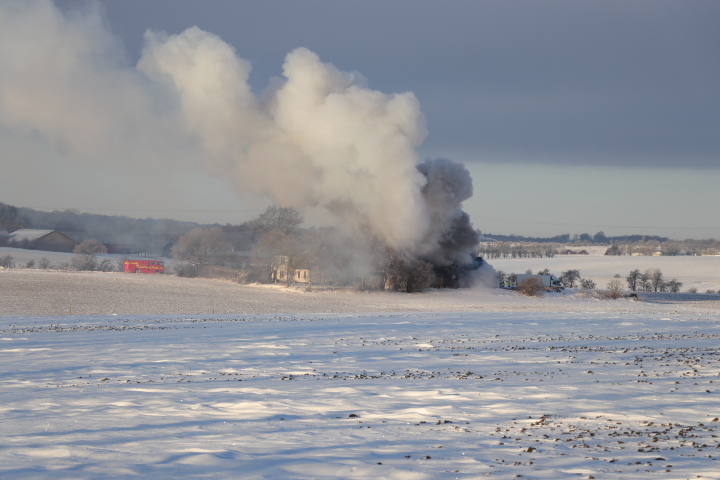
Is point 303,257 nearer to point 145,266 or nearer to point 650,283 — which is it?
point 145,266

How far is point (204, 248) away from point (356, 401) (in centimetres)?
8118

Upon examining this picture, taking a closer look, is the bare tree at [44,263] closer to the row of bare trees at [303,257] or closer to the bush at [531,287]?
the row of bare trees at [303,257]

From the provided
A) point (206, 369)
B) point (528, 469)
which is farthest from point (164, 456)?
point (206, 369)

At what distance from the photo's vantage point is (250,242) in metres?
103

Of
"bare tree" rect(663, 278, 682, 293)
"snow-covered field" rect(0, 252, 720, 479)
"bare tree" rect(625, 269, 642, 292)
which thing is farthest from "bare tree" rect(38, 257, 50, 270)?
"bare tree" rect(663, 278, 682, 293)

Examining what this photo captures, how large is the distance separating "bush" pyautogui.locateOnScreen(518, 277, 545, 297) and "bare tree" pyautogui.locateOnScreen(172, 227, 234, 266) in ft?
134

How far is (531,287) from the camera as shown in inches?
2660

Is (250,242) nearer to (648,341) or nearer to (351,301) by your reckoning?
(351,301)

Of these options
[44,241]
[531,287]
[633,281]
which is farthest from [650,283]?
[44,241]

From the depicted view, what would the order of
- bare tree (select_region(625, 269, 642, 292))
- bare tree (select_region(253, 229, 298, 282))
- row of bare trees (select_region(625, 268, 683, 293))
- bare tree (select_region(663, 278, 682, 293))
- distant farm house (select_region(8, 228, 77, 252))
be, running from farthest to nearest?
distant farm house (select_region(8, 228, 77, 252)), bare tree (select_region(625, 269, 642, 292)), row of bare trees (select_region(625, 268, 683, 293)), bare tree (select_region(663, 278, 682, 293)), bare tree (select_region(253, 229, 298, 282))

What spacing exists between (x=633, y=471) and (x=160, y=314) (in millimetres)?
35235

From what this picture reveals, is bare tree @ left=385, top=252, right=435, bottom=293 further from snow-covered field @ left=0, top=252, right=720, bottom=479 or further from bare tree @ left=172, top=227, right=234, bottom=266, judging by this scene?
snow-covered field @ left=0, top=252, right=720, bottom=479

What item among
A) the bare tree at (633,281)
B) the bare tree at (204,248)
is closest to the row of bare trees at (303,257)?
the bare tree at (204,248)

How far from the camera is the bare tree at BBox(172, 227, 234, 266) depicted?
91381mm
